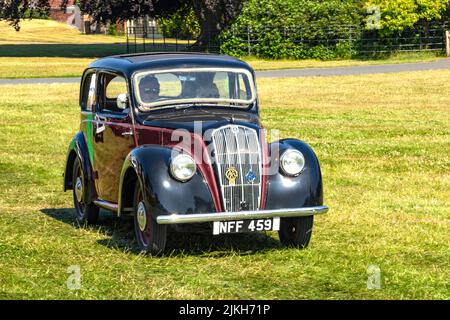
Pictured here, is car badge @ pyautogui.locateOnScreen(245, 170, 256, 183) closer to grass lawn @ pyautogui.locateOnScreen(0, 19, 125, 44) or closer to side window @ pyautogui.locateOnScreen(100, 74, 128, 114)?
side window @ pyautogui.locateOnScreen(100, 74, 128, 114)

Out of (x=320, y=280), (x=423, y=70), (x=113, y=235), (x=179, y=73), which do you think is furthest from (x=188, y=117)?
(x=423, y=70)

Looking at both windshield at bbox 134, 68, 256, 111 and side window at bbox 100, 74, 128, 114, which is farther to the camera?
side window at bbox 100, 74, 128, 114

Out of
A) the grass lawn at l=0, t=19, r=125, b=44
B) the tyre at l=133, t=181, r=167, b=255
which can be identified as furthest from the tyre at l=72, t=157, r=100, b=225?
the grass lawn at l=0, t=19, r=125, b=44

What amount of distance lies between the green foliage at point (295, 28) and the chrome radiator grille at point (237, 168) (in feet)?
124

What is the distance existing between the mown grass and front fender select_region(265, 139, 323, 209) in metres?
0.49

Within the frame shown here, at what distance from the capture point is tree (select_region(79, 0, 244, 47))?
4856 centimetres

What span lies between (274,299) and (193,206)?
172cm

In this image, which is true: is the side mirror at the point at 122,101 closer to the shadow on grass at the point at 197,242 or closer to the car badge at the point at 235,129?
the shadow on grass at the point at 197,242

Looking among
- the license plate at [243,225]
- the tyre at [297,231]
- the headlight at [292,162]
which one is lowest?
the tyre at [297,231]

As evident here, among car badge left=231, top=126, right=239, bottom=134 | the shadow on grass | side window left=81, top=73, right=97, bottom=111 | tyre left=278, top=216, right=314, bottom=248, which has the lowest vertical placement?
the shadow on grass

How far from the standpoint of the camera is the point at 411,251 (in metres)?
9.77

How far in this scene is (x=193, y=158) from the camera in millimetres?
9531

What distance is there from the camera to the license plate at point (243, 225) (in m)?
9.38

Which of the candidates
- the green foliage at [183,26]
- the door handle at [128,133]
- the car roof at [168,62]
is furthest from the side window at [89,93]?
the green foliage at [183,26]
